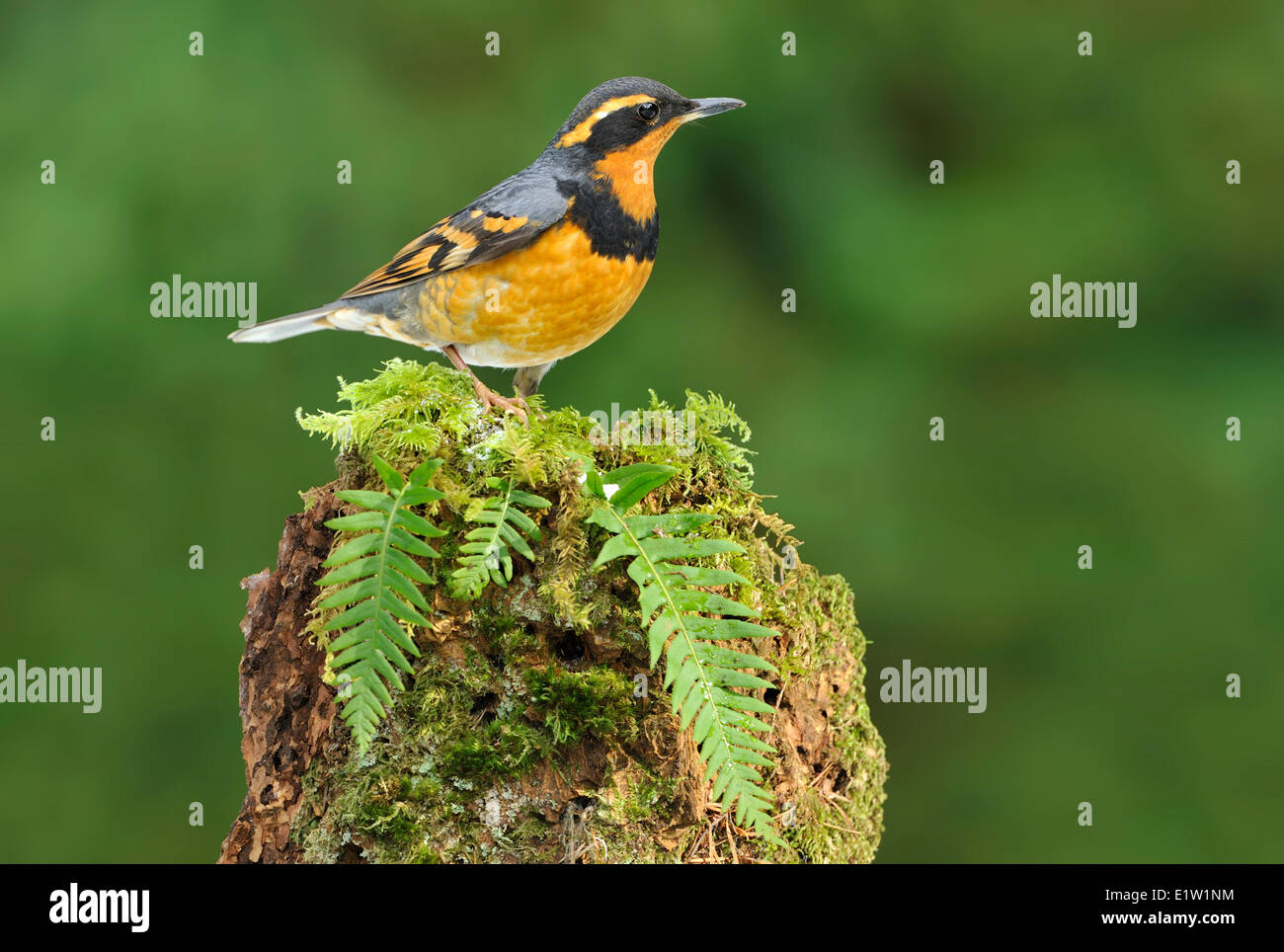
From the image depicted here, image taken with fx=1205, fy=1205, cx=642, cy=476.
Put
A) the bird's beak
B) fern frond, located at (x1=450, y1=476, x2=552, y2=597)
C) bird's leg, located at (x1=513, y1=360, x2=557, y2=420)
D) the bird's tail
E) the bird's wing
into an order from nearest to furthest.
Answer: fern frond, located at (x1=450, y1=476, x2=552, y2=597)
the bird's wing
the bird's beak
the bird's tail
bird's leg, located at (x1=513, y1=360, x2=557, y2=420)

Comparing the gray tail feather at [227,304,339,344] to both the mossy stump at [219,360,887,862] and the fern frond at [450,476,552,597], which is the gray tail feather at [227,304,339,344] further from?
the fern frond at [450,476,552,597]

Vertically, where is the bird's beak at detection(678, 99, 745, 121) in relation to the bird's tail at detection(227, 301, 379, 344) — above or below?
above

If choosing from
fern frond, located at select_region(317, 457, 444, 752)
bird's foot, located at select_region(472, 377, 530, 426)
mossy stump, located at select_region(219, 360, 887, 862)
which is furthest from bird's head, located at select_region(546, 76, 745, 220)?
fern frond, located at select_region(317, 457, 444, 752)

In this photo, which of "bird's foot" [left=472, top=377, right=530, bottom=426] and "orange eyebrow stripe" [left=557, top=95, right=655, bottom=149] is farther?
"orange eyebrow stripe" [left=557, top=95, right=655, bottom=149]

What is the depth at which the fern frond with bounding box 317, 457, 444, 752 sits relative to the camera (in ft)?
8.25

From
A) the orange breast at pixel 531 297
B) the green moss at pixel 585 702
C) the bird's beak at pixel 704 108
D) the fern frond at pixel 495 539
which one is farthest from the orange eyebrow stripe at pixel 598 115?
the green moss at pixel 585 702

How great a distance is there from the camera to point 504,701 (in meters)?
2.76

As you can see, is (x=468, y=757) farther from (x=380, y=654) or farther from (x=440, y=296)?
(x=440, y=296)

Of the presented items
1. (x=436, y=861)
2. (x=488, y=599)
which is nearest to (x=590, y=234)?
(x=488, y=599)

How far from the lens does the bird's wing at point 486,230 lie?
3438 millimetres

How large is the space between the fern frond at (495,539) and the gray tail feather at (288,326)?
1.37 m

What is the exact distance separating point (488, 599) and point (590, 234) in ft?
4.01

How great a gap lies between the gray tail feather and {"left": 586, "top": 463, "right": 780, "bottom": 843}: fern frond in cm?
159

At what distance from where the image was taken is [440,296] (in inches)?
139
